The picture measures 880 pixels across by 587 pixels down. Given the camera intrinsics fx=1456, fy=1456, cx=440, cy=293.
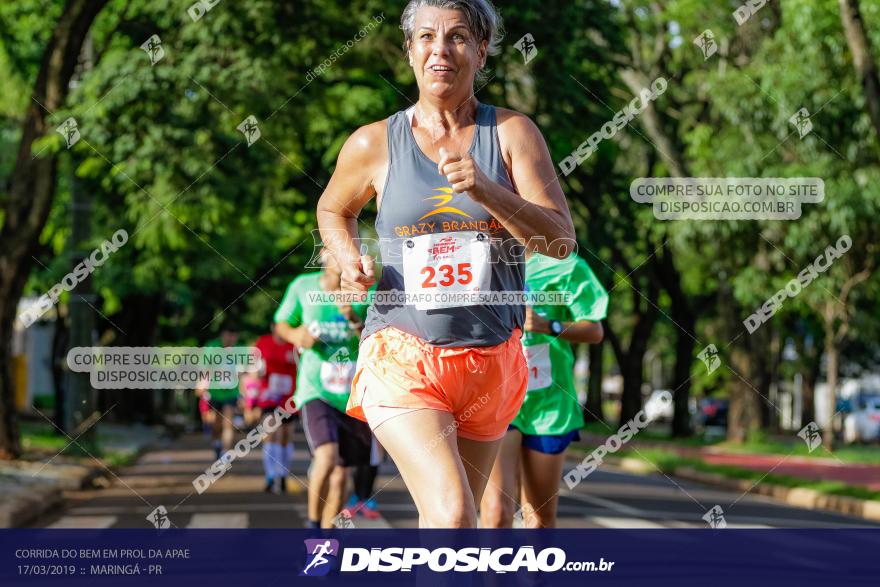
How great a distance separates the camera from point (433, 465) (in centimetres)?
408

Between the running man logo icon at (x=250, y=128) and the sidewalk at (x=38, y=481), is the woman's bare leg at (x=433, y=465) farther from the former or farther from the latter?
the running man logo icon at (x=250, y=128)

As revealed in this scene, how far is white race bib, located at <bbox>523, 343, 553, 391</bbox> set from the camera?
693cm

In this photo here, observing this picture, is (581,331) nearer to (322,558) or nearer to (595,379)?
(322,558)

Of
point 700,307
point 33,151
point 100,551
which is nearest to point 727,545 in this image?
point 100,551

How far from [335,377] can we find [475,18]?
16.4 ft

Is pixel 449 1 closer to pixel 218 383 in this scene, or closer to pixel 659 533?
pixel 659 533

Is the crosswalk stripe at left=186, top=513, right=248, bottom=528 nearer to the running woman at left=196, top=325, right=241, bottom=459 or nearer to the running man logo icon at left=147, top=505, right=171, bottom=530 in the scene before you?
the running man logo icon at left=147, top=505, right=171, bottom=530

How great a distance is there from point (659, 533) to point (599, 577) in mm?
5125

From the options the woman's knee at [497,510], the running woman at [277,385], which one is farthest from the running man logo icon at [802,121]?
the woman's knee at [497,510]

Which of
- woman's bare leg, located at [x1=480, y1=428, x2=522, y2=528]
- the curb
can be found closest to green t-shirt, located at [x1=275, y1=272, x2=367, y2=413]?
woman's bare leg, located at [x1=480, y1=428, x2=522, y2=528]

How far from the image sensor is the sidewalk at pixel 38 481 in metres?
11.2

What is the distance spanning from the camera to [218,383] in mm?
18219

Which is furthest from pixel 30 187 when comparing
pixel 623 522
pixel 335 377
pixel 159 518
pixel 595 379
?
pixel 595 379

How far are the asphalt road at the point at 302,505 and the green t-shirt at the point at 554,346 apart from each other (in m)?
3.94
